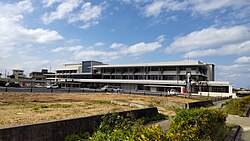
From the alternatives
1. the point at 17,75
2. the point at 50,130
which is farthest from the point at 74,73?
the point at 50,130

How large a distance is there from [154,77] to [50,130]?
74.0 m

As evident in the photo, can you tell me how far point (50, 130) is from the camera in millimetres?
6750

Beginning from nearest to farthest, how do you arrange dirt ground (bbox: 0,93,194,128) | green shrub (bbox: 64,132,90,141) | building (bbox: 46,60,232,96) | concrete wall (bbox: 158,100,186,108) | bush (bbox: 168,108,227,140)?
bush (bbox: 168,108,227,140) < green shrub (bbox: 64,132,90,141) < dirt ground (bbox: 0,93,194,128) < concrete wall (bbox: 158,100,186,108) < building (bbox: 46,60,232,96)

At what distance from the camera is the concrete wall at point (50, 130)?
18.9 ft


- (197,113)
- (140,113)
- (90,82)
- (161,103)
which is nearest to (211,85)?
(90,82)

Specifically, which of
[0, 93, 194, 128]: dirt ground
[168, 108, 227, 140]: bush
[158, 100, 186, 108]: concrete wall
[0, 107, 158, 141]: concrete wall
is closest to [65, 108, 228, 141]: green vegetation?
[168, 108, 227, 140]: bush

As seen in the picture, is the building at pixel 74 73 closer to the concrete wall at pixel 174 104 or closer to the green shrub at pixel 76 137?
the concrete wall at pixel 174 104

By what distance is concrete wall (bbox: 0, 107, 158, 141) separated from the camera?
575 centimetres

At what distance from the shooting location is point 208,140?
6.09m

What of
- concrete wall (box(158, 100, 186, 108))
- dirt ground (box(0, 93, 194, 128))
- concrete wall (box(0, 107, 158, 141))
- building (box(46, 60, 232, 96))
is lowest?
concrete wall (box(158, 100, 186, 108))

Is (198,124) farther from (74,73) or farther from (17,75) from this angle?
(17,75)

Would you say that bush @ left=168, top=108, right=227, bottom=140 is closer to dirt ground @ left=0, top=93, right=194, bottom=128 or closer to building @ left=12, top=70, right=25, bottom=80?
dirt ground @ left=0, top=93, right=194, bottom=128

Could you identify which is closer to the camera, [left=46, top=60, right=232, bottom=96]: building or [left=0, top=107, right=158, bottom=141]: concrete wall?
[left=0, top=107, right=158, bottom=141]: concrete wall

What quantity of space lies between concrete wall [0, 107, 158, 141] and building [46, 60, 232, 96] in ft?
186
